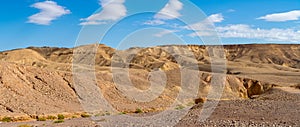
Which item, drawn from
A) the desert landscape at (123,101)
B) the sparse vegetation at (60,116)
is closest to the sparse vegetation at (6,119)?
the desert landscape at (123,101)

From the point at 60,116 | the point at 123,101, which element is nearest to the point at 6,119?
the point at 60,116

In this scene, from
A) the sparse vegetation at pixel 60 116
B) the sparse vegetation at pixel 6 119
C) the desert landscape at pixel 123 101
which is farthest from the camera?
the sparse vegetation at pixel 60 116

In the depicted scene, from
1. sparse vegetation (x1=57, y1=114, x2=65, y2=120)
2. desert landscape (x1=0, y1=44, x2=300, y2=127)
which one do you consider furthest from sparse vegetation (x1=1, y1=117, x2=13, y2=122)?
sparse vegetation (x1=57, y1=114, x2=65, y2=120)


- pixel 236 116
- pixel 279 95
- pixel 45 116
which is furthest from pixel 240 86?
pixel 236 116

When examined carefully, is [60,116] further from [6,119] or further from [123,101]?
[123,101]

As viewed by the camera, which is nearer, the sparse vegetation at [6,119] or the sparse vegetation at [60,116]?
the sparse vegetation at [6,119]

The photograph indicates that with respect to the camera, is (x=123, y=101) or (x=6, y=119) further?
(x=123, y=101)

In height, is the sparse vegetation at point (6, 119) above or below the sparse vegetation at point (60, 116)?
above

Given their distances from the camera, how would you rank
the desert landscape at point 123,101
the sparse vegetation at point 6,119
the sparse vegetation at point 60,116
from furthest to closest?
the sparse vegetation at point 60,116 → the sparse vegetation at point 6,119 → the desert landscape at point 123,101

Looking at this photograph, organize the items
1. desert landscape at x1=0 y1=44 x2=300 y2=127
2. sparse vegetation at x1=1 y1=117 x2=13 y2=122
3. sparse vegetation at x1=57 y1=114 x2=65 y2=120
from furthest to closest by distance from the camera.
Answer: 1. sparse vegetation at x1=57 y1=114 x2=65 y2=120
2. sparse vegetation at x1=1 y1=117 x2=13 y2=122
3. desert landscape at x1=0 y1=44 x2=300 y2=127

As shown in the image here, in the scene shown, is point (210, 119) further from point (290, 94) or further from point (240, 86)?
point (240, 86)

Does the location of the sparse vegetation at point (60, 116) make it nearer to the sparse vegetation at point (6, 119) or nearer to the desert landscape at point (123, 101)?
the desert landscape at point (123, 101)

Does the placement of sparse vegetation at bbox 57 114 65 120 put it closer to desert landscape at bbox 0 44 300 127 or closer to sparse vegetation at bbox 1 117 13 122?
desert landscape at bbox 0 44 300 127

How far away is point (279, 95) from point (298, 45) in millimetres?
170672
